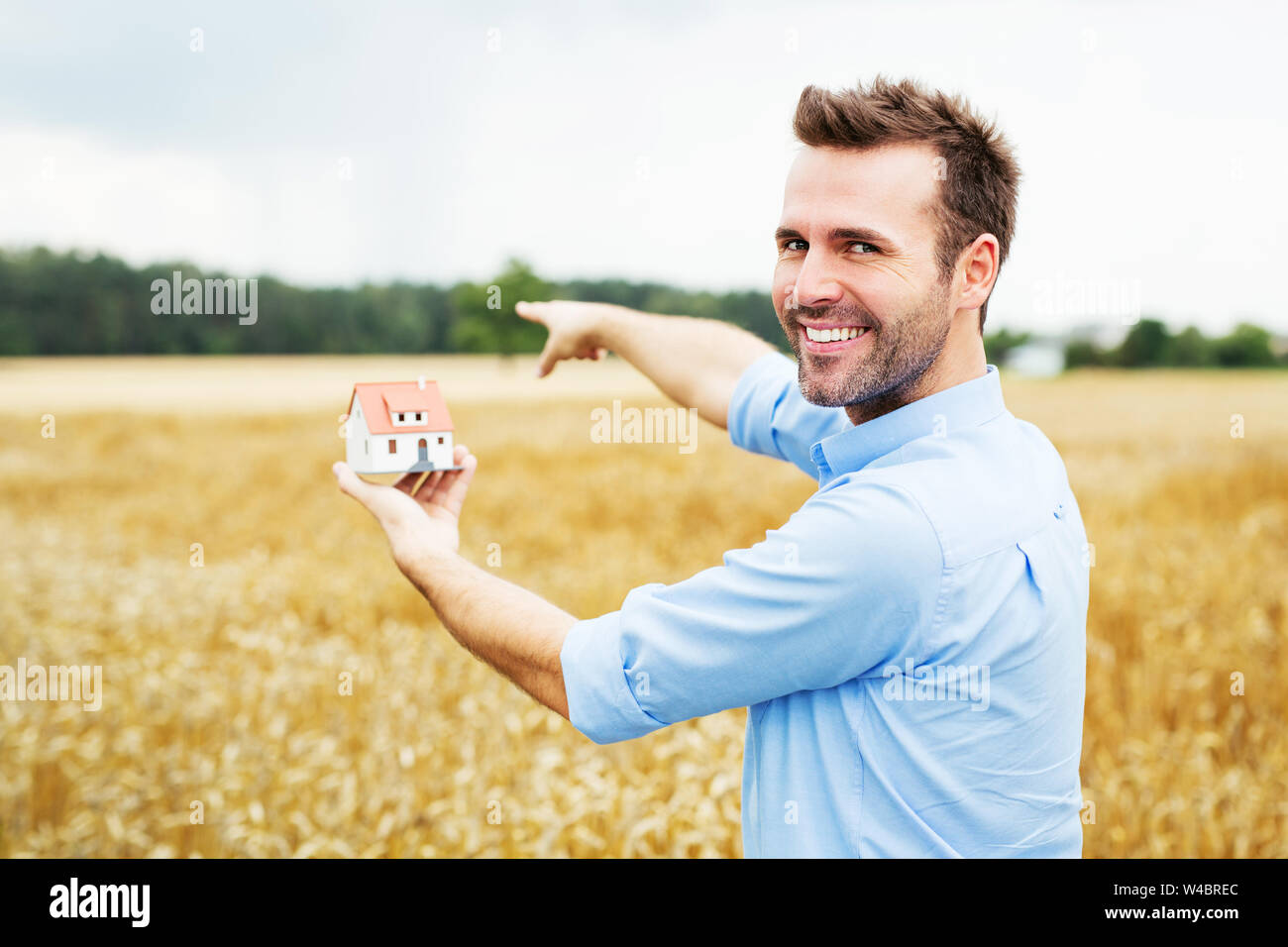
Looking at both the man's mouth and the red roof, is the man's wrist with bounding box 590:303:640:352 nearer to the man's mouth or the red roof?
the red roof

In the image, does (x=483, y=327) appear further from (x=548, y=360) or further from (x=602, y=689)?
(x=602, y=689)

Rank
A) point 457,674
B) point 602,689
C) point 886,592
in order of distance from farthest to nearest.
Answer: point 457,674, point 602,689, point 886,592

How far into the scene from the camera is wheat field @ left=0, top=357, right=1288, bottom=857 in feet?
15.1

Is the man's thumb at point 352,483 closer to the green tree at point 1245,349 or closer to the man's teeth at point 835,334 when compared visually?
the man's teeth at point 835,334

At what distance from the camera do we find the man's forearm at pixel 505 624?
7.13ft

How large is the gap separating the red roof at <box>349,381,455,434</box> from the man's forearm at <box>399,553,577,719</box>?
462 mm

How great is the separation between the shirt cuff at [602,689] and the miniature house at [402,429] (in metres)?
0.87

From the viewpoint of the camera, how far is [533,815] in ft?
14.3

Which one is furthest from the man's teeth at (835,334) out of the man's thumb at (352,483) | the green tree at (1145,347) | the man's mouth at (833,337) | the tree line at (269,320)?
the green tree at (1145,347)

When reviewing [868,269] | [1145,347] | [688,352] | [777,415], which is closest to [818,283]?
[868,269]

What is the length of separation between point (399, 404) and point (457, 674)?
3625mm

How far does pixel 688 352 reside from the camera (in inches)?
135

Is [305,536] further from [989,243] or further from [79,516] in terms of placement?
[989,243]

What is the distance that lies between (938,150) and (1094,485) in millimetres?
11649
